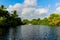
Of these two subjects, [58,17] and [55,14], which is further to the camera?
[55,14]

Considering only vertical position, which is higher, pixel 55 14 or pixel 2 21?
pixel 55 14

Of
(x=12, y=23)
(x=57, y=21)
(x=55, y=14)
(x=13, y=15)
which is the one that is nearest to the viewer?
(x=12, y=23)

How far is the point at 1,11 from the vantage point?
351 feet

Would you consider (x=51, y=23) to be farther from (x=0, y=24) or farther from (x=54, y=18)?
(x=0, y=24)

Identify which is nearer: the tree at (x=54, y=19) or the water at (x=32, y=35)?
the water at (x=32, y=35)

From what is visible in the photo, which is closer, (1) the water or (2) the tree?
(1) the water

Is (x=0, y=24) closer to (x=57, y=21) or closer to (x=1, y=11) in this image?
(x=1, y=11)

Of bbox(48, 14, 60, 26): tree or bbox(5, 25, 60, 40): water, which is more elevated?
bbox(48, 14, 60, 26): tree

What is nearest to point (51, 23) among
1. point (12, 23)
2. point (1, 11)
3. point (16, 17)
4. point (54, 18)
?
point (54, 18)

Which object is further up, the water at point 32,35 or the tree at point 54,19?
the tree at point 54,19

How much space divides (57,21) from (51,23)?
994 centimetres

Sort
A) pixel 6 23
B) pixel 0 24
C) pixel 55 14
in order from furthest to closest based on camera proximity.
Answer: pixel 55 14
pixel 6 23
pixel 0 24

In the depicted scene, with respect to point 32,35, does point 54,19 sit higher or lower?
higher

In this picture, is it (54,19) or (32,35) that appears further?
(54,19)
